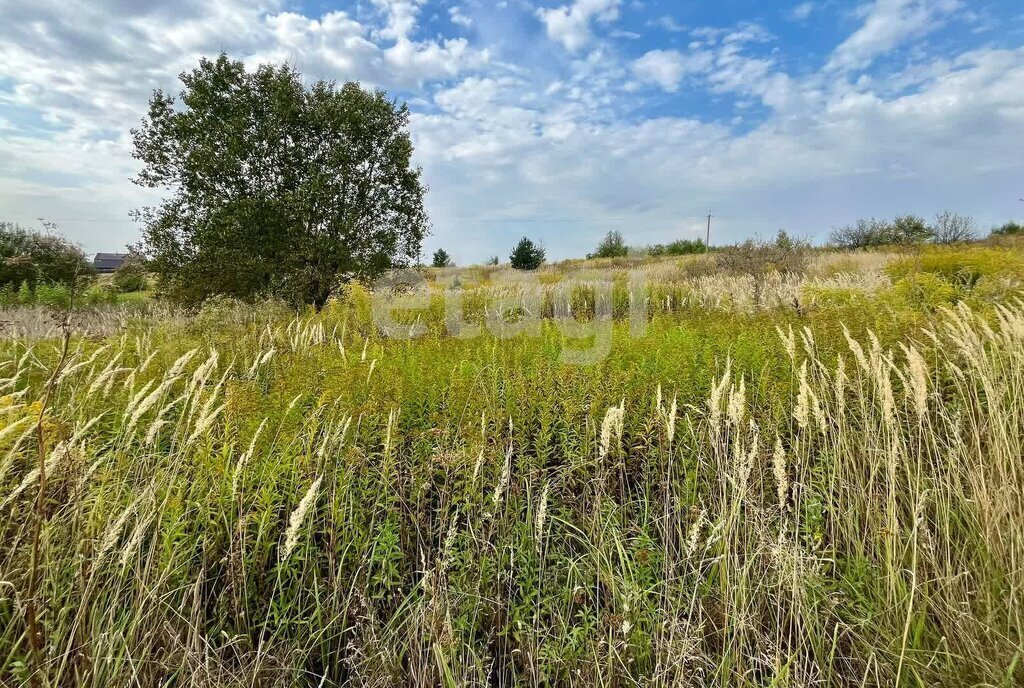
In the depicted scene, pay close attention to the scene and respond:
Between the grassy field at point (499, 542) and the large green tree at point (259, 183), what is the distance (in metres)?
7.98

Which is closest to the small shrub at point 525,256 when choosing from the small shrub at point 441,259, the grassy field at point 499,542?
the small shrub at point 441,259

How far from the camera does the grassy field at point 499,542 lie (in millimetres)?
1524

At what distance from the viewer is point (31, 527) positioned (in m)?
1.65

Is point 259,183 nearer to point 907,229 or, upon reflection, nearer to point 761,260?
point 761,260

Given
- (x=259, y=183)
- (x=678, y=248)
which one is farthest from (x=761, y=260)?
(x=678, y=248)

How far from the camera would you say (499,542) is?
1.91 m

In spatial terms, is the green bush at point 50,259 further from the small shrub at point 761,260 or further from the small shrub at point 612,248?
the small shrub at point 612,248

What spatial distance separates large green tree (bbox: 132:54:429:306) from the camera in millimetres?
10078

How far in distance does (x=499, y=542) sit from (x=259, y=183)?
10910mm

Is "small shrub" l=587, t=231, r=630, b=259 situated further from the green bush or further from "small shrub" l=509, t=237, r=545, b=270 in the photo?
the green bush

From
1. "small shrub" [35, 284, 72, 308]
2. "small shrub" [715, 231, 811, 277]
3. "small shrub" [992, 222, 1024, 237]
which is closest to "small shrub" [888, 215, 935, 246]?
"small shrub" [992, 222, 1024, 237]

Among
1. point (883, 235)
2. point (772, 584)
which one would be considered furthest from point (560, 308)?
point (883, 235)

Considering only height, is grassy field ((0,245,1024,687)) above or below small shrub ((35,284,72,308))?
below

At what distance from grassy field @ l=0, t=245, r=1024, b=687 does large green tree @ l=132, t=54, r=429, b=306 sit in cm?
798
